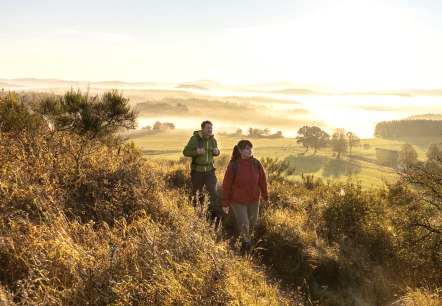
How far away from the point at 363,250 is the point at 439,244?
1.21 m

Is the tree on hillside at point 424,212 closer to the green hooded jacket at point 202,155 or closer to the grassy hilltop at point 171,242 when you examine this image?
the grassy hilltop at point 171,242

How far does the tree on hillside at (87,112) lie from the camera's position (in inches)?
421

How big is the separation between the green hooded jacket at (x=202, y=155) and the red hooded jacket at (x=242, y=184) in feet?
4.39

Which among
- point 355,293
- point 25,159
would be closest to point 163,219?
point 25,159

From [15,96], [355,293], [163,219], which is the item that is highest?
[15,96]

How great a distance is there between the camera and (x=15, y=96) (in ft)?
34.6

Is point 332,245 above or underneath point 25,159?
underneath

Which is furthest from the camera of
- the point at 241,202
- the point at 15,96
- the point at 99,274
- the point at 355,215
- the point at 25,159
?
the point at 15,96

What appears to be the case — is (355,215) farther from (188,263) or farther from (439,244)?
(188,263)

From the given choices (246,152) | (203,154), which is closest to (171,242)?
(246,152)

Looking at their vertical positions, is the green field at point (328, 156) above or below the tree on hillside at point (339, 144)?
below

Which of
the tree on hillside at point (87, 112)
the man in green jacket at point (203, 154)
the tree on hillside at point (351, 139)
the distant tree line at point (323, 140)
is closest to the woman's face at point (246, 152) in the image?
the man in green jacket at point (203, 154)

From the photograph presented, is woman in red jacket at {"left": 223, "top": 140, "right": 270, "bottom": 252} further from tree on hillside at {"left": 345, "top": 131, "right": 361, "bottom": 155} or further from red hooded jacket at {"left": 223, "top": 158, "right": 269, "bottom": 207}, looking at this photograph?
tree on hillside at {"left": 345, "top": 131, "right": 361, "bottom": 155}

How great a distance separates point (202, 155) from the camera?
709cm
